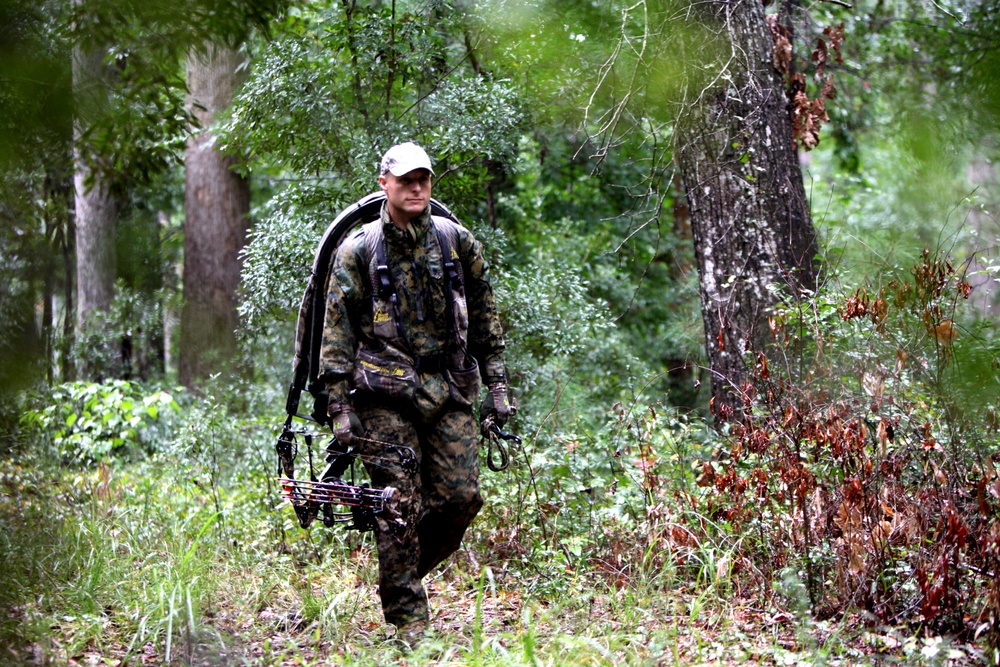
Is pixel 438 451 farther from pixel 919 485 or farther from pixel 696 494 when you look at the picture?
pixel 919 485

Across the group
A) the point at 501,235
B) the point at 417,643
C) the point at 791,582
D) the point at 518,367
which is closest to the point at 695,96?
the point at 501,235

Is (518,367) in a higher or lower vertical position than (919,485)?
higher

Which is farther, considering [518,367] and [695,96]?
[518,367]

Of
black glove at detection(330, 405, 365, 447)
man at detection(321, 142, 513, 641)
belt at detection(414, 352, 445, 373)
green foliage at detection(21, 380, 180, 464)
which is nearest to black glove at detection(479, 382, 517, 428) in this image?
Result: man at detection(321, 142, 513, 641)

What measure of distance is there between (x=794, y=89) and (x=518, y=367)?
2.93 metres

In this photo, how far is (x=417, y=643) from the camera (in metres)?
4.52

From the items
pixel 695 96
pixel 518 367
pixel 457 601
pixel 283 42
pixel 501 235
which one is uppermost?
pixel 283 42

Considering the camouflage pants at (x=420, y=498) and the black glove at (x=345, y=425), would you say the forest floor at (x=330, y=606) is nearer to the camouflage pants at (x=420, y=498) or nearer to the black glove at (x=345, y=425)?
the camouflage pants at (x=420, y=498)

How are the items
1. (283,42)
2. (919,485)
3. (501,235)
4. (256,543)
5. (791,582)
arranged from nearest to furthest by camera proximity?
(791,582) → (919,485) → (256,543) → (283,42) → (501,235)

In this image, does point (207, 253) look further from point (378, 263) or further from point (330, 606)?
point (330, 606)

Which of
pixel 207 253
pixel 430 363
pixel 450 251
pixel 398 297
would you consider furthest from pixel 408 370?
pixel 207 253

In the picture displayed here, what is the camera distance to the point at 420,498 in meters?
4.85

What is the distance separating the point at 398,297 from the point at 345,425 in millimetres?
699

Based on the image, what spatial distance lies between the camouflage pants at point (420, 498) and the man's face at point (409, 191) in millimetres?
1010
